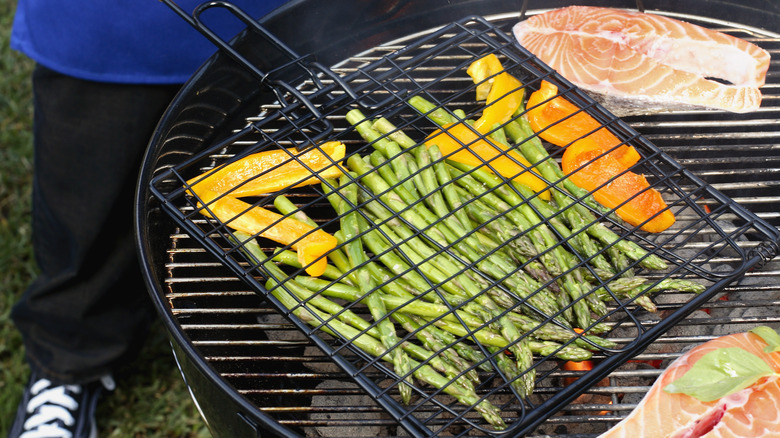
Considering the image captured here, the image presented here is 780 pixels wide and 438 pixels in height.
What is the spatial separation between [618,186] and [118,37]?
2.49 meters

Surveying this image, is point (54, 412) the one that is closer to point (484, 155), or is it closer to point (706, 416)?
point (484, 155)

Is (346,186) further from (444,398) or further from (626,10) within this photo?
(626,10)

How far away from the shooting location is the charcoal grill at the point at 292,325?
2203 millimetres

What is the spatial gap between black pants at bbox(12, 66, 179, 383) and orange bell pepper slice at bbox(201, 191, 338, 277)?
3.94 ft

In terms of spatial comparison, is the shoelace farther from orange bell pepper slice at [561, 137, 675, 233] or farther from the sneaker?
orange bell pepper slice at [561, 137, 675, 233]

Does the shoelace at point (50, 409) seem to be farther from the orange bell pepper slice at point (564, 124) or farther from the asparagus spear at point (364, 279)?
the orange bell pepper slice at point (564, 124)

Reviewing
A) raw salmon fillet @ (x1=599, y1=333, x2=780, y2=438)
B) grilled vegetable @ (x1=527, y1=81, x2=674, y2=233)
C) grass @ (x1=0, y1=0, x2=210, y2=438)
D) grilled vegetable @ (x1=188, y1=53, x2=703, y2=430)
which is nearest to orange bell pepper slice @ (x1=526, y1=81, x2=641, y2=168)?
grilled vegetable @ (x1=527, y1=81, x2=674, y2=233)

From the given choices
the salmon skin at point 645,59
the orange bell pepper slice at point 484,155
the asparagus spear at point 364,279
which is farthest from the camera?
the salmon skin at point 645,59

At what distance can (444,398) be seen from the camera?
2375mm

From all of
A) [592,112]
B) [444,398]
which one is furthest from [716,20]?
[444,398]

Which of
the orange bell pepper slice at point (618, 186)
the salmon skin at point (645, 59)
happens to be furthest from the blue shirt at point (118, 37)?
the orange bell pepper slice at point (618, 186)

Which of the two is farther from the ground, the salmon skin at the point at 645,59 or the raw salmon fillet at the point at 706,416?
the salmon skin at the point at 645,59

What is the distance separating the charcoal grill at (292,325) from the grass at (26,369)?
4.51ft

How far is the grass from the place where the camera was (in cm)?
395
